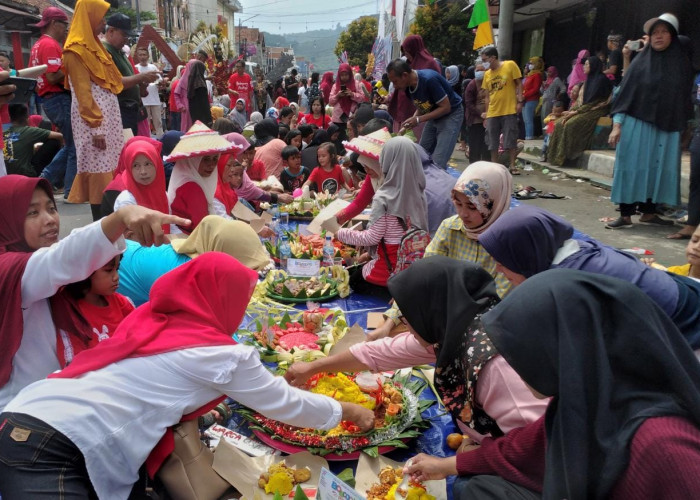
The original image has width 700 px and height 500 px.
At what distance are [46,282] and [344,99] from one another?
7728mm

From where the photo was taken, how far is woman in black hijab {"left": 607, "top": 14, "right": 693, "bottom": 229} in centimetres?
529

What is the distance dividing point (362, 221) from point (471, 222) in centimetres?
189

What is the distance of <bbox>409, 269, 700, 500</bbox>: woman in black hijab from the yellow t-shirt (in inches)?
281

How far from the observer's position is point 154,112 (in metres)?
10.2

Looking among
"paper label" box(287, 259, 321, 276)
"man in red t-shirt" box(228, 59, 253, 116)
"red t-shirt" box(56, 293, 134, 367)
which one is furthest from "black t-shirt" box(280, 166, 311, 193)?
"man in red t-shirt" box(228, 59, 253, 116)

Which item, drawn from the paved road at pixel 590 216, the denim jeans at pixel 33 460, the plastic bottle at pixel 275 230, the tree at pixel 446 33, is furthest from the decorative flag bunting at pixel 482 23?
the denim jeans at pixel 33 460

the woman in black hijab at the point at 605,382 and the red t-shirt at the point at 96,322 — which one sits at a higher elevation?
the woman in black hijab at the point at 605,382

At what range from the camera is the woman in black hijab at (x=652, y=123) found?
5.29 metres

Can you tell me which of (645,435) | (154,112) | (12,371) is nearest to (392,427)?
(645,435)

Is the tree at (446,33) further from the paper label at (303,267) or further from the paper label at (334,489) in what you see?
the paper label at (334,489)

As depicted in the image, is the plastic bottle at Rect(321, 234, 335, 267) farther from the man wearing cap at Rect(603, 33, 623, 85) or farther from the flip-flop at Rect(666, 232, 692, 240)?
the man wearing cap at Rect(603, 33, 623, 85)

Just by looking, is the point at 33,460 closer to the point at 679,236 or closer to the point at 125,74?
the point at 125,74

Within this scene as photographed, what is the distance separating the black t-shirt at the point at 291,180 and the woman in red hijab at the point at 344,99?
7.76ft

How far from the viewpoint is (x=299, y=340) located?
3.08 metres
